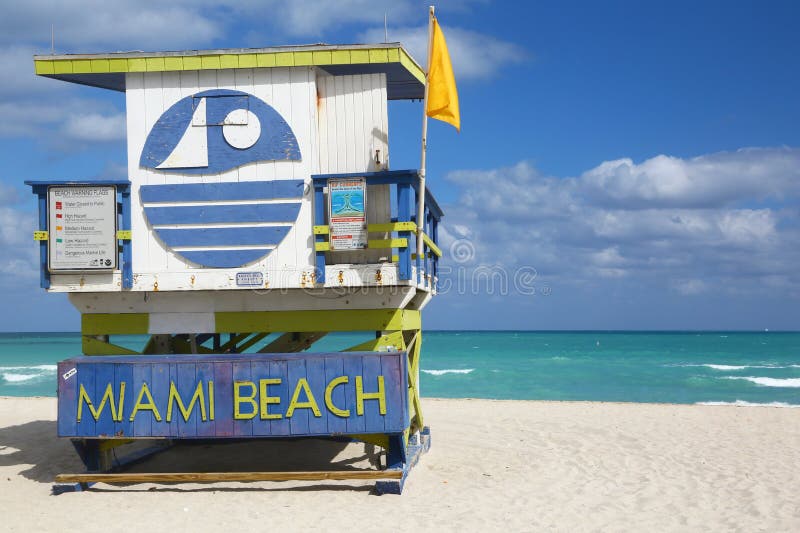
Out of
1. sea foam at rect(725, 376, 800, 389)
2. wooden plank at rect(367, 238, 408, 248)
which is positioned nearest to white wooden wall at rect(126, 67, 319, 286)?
wooden plank at rect(367, 238, 408, 248)

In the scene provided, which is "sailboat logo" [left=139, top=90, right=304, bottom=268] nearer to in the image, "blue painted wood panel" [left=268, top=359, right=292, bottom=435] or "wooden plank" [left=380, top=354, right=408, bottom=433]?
"blue painted wood panel" [left=268, top=359, right=292, bottom=435]

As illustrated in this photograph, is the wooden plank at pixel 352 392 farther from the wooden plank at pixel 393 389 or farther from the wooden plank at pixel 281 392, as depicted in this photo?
the wooden plank at pixel 281 392

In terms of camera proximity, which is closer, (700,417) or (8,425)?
(8,425)

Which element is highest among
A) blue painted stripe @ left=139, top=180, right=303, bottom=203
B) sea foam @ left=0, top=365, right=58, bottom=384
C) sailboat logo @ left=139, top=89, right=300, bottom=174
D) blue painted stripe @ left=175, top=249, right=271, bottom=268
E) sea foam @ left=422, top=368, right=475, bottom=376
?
sailboat logo @ left=139, top=89, right=300, bottom=174

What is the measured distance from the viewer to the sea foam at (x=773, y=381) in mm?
37656

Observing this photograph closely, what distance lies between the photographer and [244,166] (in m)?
10.5

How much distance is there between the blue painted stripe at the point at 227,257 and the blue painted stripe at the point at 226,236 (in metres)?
0.10

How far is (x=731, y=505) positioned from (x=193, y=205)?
24.2ft

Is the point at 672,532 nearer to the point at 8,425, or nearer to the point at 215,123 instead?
the point at 215,123

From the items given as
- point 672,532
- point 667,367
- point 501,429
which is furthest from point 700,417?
point 667,367

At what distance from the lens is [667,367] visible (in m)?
52.0

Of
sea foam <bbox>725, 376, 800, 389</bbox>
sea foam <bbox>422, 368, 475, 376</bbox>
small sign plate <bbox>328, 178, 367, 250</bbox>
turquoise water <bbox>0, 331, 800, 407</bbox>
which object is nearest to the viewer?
small sign plate <bbox>328, 178, 367, 250</bbox>

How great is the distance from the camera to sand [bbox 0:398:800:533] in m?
8.87

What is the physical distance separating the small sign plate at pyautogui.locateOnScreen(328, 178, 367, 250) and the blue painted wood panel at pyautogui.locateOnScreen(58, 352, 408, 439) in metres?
1.37
